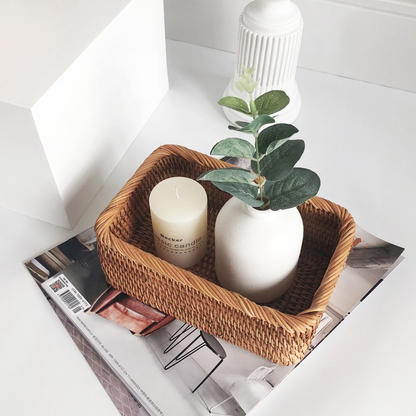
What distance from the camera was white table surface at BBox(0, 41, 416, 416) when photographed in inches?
19.8

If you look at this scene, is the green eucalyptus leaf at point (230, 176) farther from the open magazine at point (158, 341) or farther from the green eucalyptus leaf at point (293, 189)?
the open magazine at point (158, 341)

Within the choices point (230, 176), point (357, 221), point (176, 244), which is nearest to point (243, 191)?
point (230, 176)

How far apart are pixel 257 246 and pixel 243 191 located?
63 millimetres

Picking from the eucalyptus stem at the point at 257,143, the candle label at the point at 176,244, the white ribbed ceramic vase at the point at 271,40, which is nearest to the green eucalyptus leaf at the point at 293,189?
the eucalyptus stem at the point at 257,143

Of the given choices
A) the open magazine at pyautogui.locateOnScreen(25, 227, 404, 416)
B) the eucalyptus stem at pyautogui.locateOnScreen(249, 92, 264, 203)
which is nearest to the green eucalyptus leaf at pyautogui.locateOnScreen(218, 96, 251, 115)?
the eucalyptus stem at pyautogui.locateOnScreen(249, 92, 264, 203)

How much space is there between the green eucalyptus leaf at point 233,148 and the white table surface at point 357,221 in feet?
0.84

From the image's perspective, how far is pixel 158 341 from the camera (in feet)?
1.76

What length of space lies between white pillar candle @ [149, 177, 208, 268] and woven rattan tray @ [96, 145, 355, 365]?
1.2 inches

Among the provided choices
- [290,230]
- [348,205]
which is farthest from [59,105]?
[348,205]

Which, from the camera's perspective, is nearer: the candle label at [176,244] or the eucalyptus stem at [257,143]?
the eucalyptus stem at [257,143]

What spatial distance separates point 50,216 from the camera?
0.64 m

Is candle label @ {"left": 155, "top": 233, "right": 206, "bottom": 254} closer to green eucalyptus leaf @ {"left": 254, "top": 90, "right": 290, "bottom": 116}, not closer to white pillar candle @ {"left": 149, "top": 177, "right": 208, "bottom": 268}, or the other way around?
white pillar candle @ {"left": 149, "top": 177, "right": 208, "bottom": 268}

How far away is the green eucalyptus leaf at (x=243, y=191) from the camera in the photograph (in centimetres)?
44

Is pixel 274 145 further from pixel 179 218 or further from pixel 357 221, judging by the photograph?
pixel 357 221
